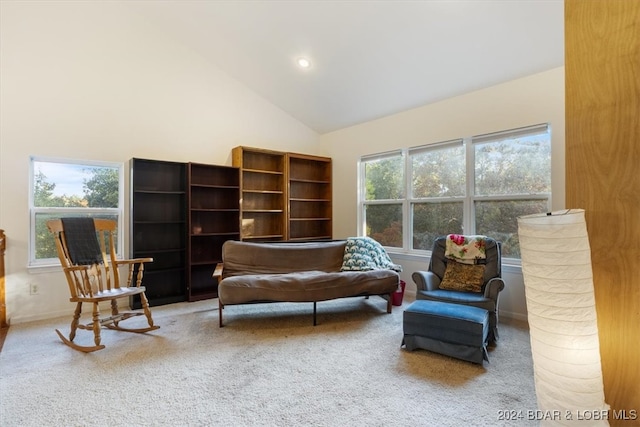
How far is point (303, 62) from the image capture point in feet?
13.2

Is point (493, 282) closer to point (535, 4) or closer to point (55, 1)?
point (535, 4)

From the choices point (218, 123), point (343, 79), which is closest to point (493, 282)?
point (343, 79)

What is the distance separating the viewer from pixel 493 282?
9.22ft

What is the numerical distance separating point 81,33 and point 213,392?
411 centimetres

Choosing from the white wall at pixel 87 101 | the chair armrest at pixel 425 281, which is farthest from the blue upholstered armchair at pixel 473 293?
the white wall at pixel 87 101

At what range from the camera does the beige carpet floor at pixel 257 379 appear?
176cm

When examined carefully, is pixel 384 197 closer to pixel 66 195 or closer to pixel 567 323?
pixel 567 323

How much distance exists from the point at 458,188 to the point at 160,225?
3.89m

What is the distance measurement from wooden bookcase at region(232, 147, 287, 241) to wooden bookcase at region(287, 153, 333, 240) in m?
0.20

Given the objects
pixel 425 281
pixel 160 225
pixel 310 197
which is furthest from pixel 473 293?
pixel 160 225

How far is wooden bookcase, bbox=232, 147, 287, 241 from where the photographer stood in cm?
487

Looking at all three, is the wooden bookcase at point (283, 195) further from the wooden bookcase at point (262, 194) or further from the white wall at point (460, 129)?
the white wall at point (460, 129)

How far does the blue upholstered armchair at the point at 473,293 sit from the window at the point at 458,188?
46cm

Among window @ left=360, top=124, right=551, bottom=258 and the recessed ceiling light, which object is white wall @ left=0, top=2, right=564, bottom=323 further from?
the recessed ceiling light
